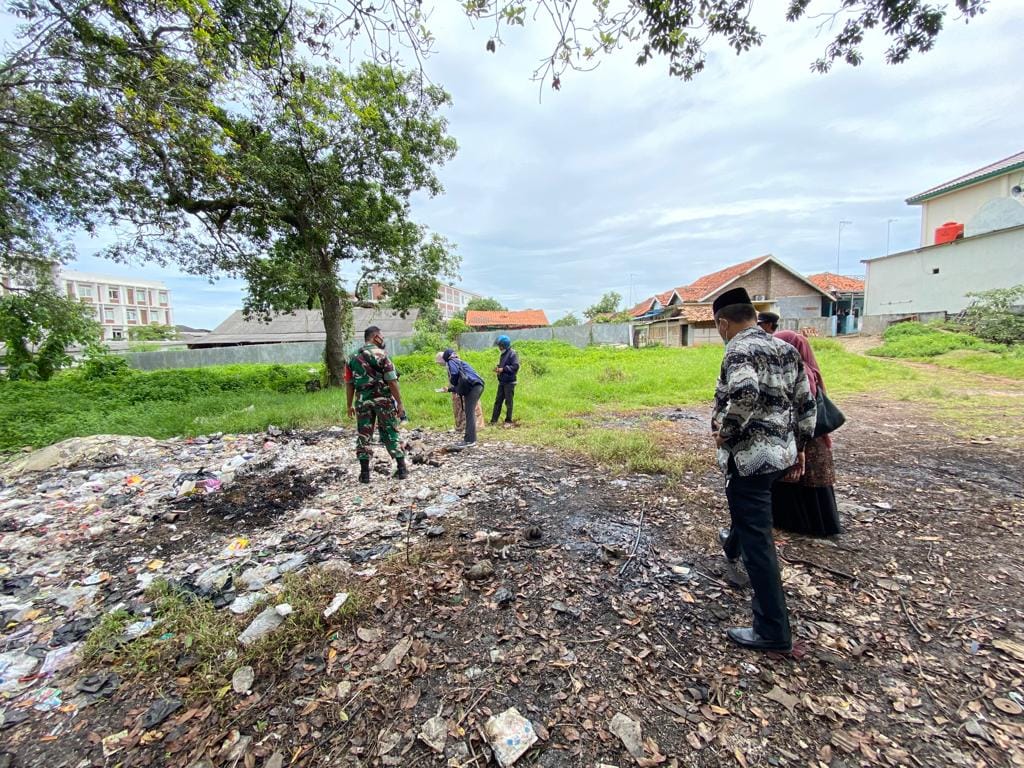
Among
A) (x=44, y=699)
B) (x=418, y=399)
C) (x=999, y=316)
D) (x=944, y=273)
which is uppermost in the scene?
(x=944, y=273)

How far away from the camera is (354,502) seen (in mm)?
4000

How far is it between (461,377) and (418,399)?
12.1ft

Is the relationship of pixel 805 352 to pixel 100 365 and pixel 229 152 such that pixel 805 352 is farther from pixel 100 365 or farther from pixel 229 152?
pixel 100 365

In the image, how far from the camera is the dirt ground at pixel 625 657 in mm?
1646

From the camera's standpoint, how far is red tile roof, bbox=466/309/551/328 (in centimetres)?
3953

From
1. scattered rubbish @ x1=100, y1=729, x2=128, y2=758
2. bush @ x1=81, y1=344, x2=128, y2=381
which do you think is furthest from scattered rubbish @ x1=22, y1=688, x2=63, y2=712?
bush @ x1=81, y1=344, x2=128, y2=381

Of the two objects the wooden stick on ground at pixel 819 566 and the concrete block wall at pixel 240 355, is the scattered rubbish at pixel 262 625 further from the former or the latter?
the concrete block wall at pixel 240 355

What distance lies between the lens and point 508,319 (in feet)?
137

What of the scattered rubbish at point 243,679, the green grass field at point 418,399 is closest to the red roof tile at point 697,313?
the green grass field at point 418,399

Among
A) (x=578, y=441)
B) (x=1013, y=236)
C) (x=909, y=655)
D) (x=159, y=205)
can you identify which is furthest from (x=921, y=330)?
(x=159, y=205)

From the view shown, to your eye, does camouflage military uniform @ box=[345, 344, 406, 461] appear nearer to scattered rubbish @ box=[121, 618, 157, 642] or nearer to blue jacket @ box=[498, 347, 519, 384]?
scattered rubbish @ box=[121, 618, 157, 642]

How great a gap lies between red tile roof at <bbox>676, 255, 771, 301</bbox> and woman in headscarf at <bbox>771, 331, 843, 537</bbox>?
2342cm

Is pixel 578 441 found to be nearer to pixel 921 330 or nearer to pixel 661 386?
pixel 661 386

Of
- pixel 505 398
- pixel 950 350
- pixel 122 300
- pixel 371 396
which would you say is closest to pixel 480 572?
pixel 371 396
